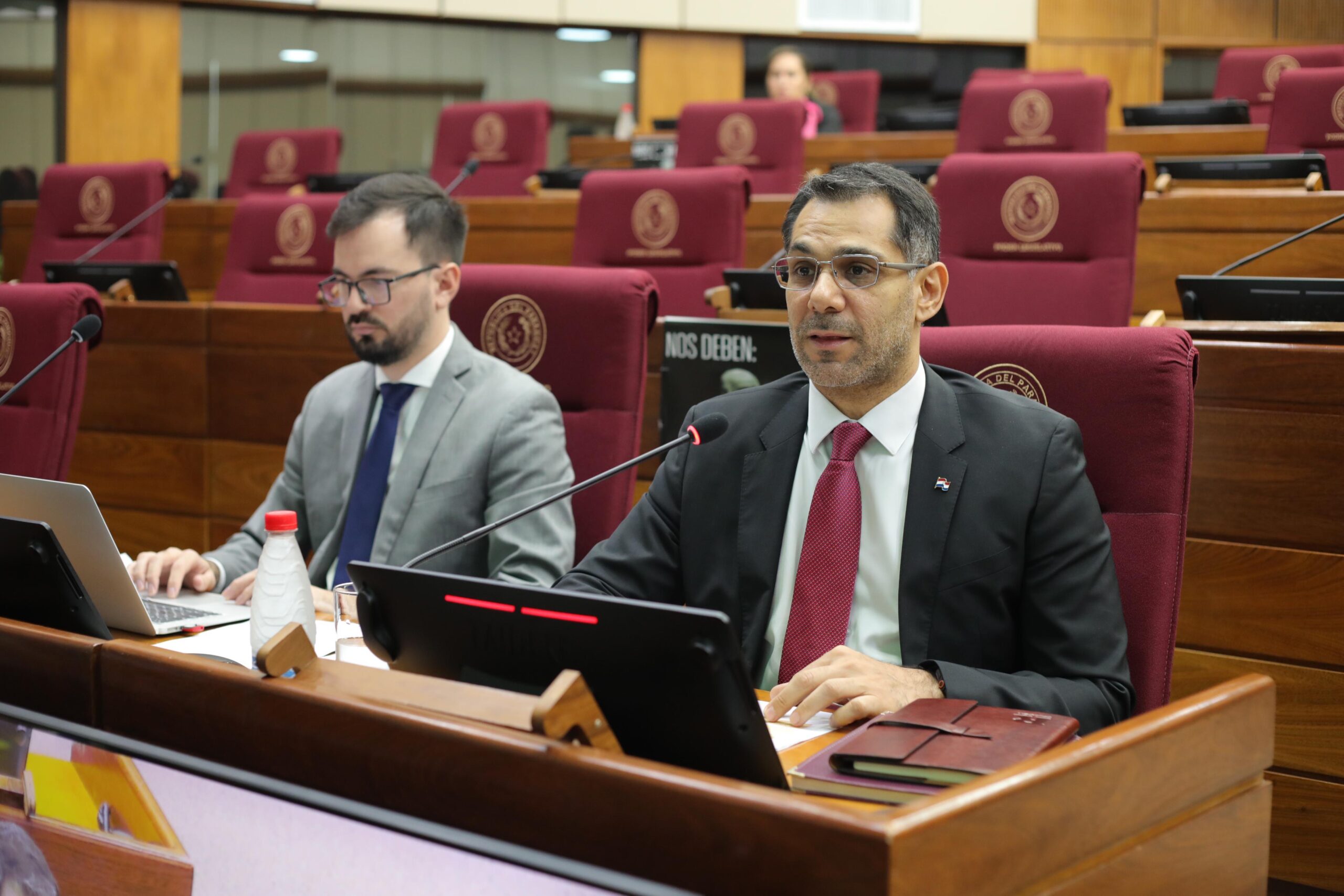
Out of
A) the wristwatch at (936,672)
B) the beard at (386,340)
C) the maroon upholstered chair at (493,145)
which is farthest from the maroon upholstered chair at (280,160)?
the wristwatch at (936,672)

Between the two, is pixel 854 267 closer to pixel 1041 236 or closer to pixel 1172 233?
pixel 1041 236

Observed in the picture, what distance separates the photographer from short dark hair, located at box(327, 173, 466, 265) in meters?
1.93

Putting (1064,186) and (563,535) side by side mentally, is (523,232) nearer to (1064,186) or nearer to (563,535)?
(1064,186)

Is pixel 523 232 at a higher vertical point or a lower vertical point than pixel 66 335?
higher

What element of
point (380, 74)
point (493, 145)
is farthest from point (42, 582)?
point (380, 74)

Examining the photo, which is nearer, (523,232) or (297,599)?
(297,599)

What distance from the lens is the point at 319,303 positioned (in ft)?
10.0

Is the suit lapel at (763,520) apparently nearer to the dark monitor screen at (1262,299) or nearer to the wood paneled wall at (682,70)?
the dark monitor screen at (1262,299)

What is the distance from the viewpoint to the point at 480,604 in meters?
0.90

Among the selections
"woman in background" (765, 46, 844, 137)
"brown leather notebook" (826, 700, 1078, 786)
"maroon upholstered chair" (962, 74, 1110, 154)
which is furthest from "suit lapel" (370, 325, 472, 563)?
"woman in background" (765, 46, 844, 137)

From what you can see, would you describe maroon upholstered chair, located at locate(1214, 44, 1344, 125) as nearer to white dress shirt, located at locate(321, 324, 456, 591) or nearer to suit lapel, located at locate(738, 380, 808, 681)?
white dress shirt, located at locate(321, 324, 456, 591)

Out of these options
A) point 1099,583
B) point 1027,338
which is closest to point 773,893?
point 1099,583

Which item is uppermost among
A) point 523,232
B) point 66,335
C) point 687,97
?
point 687,97

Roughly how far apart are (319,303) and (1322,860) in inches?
91.8
